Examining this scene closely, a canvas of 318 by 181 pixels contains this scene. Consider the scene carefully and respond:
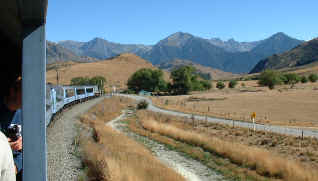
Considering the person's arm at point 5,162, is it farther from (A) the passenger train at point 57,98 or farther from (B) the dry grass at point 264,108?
(B) the dry grass at point 264,108

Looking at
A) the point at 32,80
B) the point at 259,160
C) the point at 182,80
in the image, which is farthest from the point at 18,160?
the point at 182,80

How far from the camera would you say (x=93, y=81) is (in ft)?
319

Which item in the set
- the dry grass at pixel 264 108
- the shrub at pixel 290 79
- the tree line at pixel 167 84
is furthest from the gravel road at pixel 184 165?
the shrub at pixel 290 79

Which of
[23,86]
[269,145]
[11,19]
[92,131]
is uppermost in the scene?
[11,19]

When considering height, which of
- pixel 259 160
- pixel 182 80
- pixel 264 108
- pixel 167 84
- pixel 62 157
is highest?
pixel 182 80

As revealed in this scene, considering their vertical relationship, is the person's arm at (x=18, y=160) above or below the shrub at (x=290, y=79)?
below

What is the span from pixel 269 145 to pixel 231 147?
4.53 metres

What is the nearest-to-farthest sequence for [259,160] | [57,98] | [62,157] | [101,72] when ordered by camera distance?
1. [62,157]
2. [259,160]
3. [57,98]
4. [101,72]

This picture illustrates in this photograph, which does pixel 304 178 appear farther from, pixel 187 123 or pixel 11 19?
pixel 187 123

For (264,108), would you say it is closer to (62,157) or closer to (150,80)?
(62,157)

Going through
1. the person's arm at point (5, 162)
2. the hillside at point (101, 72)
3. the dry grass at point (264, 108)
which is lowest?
the dry grass at point (264, 108)

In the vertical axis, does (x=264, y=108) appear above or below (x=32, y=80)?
below

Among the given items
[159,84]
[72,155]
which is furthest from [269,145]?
[159,84]

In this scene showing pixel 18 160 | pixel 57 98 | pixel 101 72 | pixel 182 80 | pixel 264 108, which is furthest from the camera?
pixel 101 72
